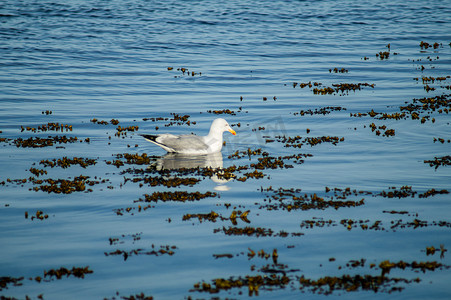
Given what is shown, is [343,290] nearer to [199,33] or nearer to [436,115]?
[436,115]

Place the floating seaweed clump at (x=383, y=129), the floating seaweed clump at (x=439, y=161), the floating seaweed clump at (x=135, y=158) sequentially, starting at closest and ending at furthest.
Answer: the floating seaweed clump at (x=439, y=161)
the floating seaweed clump at (x=135, y=158)
the floating seaweed clump at (x=383, y=129)

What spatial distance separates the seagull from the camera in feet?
53.2

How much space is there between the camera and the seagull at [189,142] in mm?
16203

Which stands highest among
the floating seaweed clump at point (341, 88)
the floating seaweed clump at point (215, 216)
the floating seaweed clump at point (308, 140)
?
the floating seaweed clump at point (341, 88)

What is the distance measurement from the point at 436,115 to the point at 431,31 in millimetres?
27699

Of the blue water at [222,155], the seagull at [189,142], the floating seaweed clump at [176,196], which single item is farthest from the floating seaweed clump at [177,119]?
the floating seaweed clump at [176,196]

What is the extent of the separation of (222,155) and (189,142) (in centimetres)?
103

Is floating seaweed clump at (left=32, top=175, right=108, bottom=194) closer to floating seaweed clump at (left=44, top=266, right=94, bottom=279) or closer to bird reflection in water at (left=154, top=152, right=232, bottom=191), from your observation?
bird reflection in water at (left=154, top=152, right=232, bottom=191)

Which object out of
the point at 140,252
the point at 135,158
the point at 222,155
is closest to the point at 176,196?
the point at 140,252

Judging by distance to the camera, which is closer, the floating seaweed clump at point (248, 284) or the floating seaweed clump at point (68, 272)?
the floating seaweed clump at point (248, 284)

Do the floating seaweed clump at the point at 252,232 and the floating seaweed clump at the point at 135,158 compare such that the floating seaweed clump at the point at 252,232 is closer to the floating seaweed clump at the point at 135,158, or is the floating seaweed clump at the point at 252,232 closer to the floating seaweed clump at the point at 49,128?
the floating seaweed clump at the point at 135,158

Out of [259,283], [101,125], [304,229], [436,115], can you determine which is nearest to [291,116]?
[436,115]

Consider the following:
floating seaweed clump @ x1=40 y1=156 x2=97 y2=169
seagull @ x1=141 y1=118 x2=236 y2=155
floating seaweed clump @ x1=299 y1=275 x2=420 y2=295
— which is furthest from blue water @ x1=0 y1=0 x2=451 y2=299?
seagull @ x1=141 y1=118 x2=236 y2=155

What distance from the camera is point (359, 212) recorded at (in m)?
11.1
